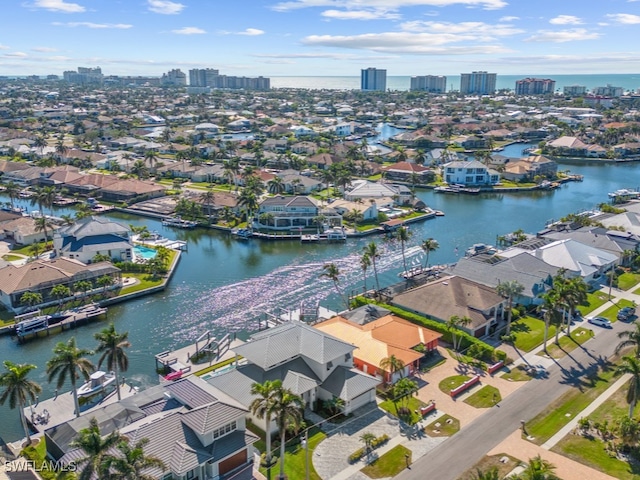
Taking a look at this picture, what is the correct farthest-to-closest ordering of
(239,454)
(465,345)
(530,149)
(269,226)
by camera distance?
(530,149)
(269,226)
(465,345)
(239,454)

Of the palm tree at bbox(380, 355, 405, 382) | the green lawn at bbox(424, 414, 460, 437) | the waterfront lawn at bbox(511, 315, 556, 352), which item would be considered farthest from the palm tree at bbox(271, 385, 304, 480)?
→ the waterfront lawn at bbox(511, 315, 556, 352)

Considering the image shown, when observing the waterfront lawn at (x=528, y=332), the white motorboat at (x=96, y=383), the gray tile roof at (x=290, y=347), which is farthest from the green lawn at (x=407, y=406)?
the white motorboat at (x=96, y=383)

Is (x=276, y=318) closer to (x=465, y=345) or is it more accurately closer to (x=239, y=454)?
(x=465, y=345)

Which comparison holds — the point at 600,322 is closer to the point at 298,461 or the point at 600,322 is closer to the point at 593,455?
the point at 593,455

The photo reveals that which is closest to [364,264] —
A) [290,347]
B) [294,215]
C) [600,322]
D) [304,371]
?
[290,347]

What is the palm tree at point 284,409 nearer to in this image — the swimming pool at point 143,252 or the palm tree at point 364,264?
the palm tree at point 364,264

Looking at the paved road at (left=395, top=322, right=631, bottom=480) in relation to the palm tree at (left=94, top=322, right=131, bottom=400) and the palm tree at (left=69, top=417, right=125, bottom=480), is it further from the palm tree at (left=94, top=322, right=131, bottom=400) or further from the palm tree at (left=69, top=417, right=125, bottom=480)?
the palm tree at (left=94, top=322, right=131, bottom=400)

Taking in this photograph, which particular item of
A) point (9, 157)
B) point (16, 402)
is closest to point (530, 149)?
point (9, 157)
